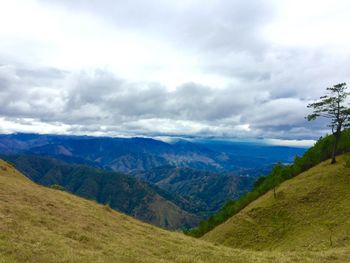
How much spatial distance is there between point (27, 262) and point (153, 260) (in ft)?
33.3

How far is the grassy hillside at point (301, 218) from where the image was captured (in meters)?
57.6

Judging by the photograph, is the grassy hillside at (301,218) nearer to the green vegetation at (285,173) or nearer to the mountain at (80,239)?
the mountain at (80,239)

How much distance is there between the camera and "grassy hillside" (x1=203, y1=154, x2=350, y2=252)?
57.6 meters

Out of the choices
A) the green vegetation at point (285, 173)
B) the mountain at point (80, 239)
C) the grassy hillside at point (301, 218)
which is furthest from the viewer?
the green vegetation at point (285, 173)

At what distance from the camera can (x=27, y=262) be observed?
22.8 meters

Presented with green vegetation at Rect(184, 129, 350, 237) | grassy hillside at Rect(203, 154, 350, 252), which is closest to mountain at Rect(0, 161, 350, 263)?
grassy hillside at Rect(203, 154, 350, 252)

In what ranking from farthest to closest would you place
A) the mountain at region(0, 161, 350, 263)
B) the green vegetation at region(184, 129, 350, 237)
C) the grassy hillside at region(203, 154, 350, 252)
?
the green vegetation at region(184, 129, 350, 237), the grassy hillside at region(203, 154, 350, 252), the mountain at region(0, 161, 350, 263)

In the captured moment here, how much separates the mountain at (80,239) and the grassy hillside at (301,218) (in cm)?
2035

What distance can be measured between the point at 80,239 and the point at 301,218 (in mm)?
55411

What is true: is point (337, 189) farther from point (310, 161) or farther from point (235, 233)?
point (310, 161)

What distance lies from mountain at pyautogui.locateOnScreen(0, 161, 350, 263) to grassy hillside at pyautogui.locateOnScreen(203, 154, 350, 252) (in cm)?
2035

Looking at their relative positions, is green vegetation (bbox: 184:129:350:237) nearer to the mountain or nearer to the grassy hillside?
the grassy hillside

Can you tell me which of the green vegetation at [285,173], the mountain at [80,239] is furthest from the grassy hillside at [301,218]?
the green vegetation at [285,173]

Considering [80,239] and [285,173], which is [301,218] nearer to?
[80,239]
